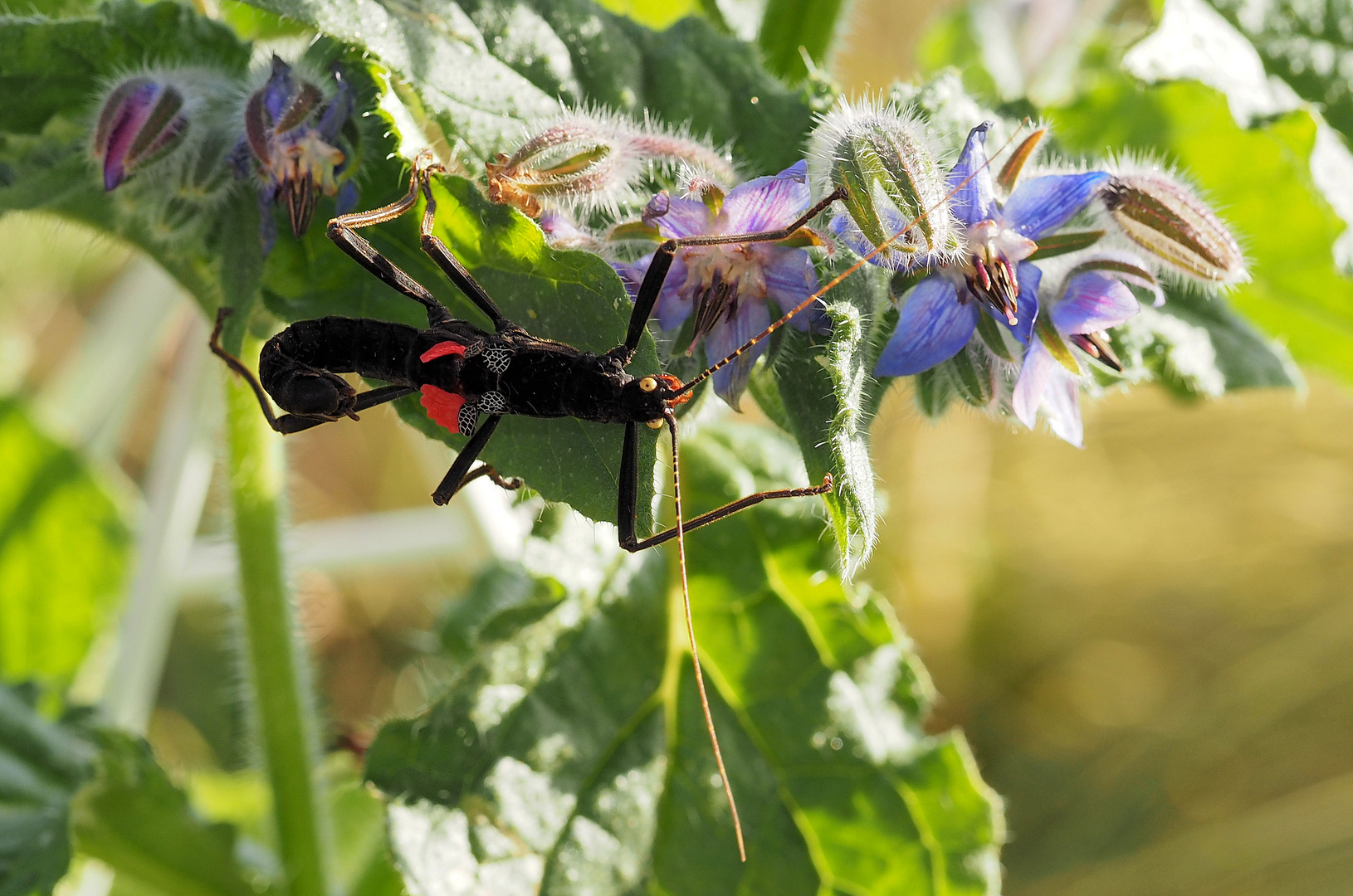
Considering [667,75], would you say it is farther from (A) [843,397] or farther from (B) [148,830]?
(B) [148,830]

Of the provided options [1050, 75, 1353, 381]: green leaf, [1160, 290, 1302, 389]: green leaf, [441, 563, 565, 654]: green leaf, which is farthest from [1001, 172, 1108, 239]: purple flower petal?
[441, 563, 565, 654]: green leaf

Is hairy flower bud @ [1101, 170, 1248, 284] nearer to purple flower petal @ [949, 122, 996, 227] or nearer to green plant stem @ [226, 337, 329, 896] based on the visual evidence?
purple flower petal @ [949, 122, 996, 227]

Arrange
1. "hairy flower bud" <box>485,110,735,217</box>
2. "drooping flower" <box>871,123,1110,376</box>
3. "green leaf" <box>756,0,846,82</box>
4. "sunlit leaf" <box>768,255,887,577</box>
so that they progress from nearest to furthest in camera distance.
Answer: "sunlit leaf" <box>768,255,887,577</box>
"drooping flower" <box>871,123,1110,376</box>
"hairy flower bud" <box>485,110,735,217</box>
"green leaf" <box>756,0,846,82</box>

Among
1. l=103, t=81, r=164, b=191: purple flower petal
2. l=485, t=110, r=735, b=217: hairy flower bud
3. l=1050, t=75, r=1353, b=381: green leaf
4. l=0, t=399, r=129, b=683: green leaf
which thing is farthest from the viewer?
l=0, t=399, r=129, b=683: green leaf

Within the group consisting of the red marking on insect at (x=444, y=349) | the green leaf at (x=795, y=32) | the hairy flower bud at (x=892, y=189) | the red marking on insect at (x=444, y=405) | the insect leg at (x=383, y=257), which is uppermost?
the green leaf at (x=795, y=32)

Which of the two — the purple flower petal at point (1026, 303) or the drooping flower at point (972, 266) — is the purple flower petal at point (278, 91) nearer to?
the drooping flower at point (972, 266)

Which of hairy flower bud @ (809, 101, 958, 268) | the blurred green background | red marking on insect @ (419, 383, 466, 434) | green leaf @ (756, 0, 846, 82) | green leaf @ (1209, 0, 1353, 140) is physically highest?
green leaf @ (1209, 0, 1353, 140)

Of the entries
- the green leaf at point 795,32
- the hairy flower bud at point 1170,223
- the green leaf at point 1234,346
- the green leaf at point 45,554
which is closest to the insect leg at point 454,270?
the hairy flower bud at point 1170,223
